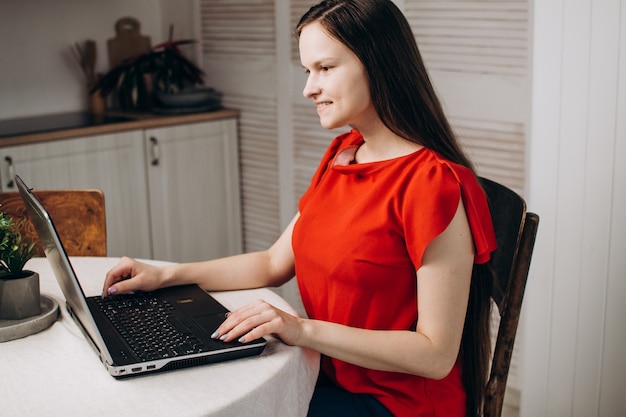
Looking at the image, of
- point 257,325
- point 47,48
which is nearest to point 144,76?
point 47,48

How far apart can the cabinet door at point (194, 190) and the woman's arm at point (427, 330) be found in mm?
2038

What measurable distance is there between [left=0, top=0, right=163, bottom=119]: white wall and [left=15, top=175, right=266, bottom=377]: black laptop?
79.3 inches

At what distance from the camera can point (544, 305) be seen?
2.08 metres

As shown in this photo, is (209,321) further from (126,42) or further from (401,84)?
(126,42)

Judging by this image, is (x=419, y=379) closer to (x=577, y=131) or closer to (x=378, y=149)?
(x=378, y=149)

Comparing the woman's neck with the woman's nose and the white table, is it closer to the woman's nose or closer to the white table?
the woman's nose

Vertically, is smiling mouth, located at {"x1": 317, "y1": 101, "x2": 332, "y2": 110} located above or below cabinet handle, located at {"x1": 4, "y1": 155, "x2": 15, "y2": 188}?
above

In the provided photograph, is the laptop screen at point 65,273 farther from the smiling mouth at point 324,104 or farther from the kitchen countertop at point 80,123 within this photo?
the kitchen countertop at point 80,123

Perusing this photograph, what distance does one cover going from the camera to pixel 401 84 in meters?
1.39

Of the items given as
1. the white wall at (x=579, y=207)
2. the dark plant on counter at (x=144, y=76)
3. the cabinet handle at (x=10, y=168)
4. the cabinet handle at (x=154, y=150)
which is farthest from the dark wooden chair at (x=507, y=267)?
the dark plant on counter at (x=144, y=76)

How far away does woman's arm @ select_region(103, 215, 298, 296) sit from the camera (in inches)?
59.4

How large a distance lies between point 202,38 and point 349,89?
89.9 inches

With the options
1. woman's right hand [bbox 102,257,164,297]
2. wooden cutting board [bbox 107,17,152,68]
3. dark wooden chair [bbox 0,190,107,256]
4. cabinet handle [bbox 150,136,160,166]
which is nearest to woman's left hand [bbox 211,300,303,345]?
woman's right hand [bbox 102,257,164,297]

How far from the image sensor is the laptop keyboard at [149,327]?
121 centimetres
